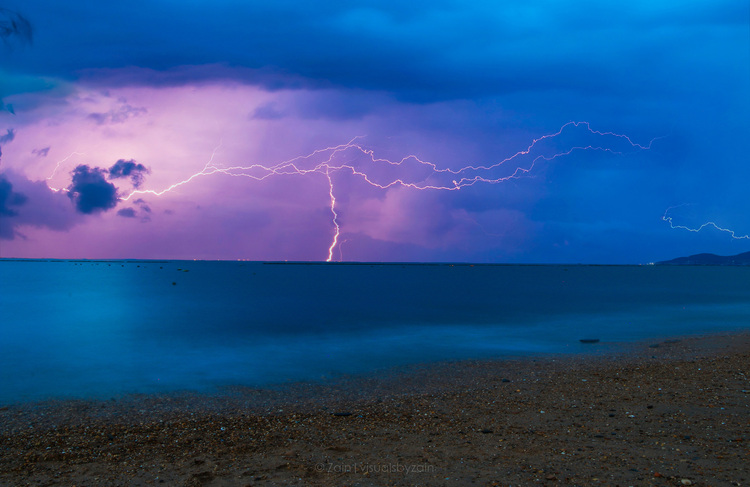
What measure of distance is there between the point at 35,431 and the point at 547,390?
13.5 m

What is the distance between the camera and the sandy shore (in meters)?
8.05

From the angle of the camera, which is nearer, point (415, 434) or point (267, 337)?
point (415, 434)

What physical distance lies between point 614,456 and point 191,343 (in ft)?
87.3

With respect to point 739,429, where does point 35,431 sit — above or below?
below

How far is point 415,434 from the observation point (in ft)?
34.2

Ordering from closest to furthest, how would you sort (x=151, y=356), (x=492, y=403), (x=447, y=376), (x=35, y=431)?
(x=35, y=431), (x=492, y=403), (x=447, y=376), (x=151, y=356)

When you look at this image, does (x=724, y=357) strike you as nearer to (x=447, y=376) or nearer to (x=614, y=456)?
(x=447, y=376)

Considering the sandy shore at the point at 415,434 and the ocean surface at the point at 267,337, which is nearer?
the sandy shore at the point at 415,434

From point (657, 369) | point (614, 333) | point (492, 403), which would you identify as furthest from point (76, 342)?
point (614, 333)

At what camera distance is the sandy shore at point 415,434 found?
26.4 ft

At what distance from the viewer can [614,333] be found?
1219 inches

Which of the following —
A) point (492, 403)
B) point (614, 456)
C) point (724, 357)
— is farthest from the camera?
point (724, 357)

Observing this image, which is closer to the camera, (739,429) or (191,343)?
(739,429)

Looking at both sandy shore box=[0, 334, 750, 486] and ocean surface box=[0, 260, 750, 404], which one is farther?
ocean surface box=[0, 260, 750, 404]
